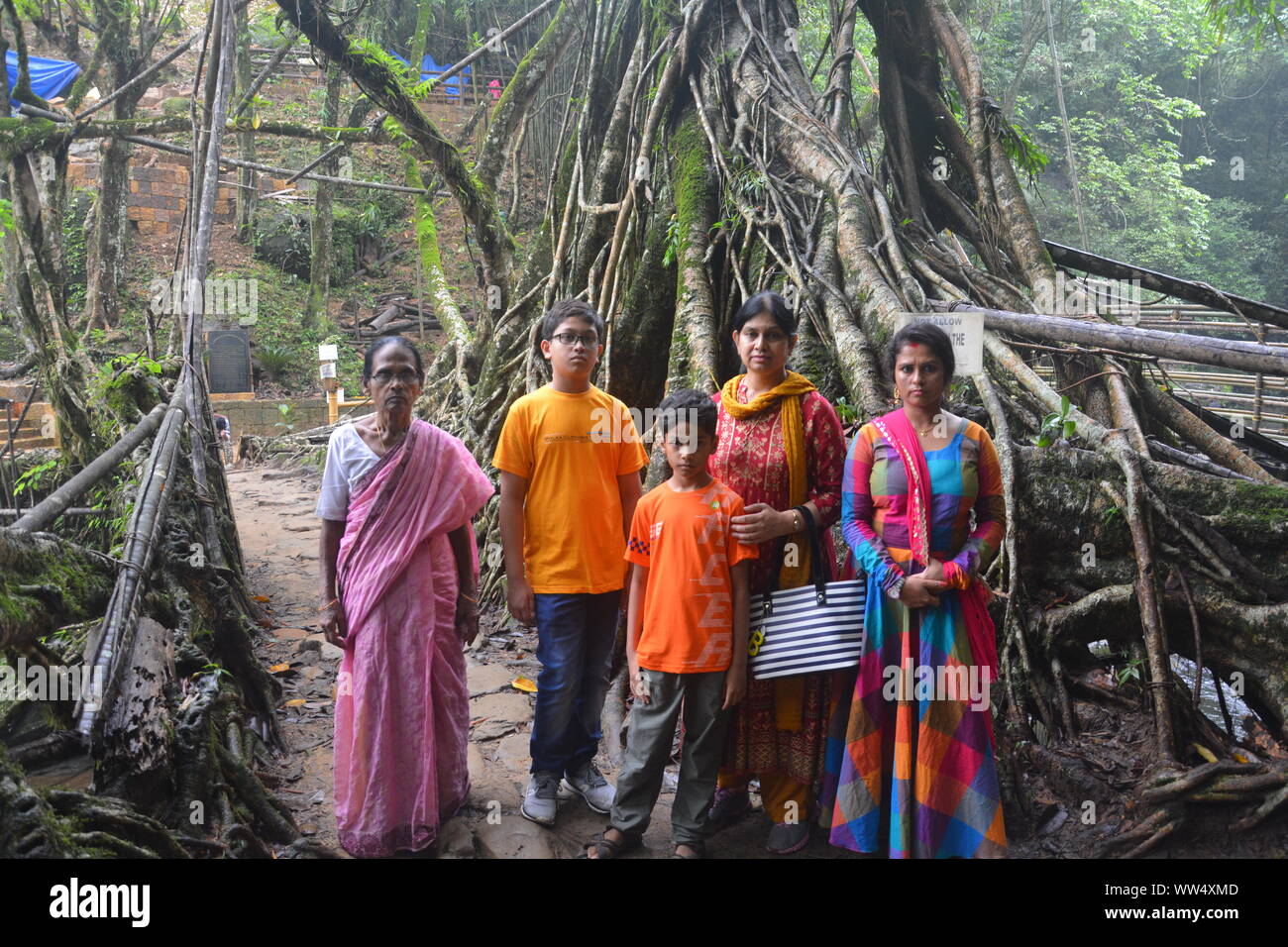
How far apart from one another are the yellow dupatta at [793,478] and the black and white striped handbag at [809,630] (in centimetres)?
8

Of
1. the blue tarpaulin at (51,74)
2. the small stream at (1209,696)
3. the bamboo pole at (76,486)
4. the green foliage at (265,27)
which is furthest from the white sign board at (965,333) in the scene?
the blue tarpaulin at (51,74)

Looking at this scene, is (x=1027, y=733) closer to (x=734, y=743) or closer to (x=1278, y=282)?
(x=734, y=743)

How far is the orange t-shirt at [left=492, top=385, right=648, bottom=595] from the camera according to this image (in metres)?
2.83

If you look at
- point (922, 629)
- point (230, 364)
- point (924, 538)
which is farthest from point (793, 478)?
point (230, 364)

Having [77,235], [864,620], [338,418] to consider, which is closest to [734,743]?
[864,620]

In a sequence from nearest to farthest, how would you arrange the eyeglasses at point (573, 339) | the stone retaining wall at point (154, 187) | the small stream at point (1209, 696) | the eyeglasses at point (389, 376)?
1. the eyeglasses at point (389, 376)
2. the eyeglasses at point (573, 339)
3. the small stream at point (1209, 696)
4. the stone retaining wall at point (154, 187)

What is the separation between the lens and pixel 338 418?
13.5 metres

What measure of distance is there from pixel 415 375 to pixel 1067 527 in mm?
2452

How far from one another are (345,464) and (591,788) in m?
1.36

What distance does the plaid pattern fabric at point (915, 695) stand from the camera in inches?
96.7

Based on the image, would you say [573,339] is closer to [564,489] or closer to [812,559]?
[564,489]

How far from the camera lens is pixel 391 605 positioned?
2.69 meters

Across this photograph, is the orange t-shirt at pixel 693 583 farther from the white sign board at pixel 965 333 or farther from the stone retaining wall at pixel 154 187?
the stone retaining wall at pixel 154 187

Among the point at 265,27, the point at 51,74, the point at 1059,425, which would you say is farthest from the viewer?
the point at 265,27
